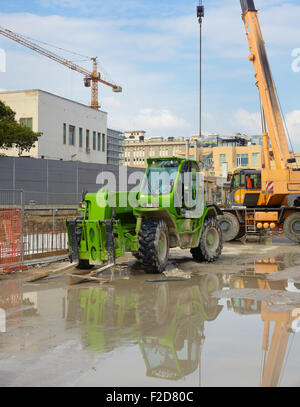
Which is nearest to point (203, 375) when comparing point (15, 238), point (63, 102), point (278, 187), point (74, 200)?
point (15, 238)

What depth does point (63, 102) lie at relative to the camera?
185 feet

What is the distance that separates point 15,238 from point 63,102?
1792 inches

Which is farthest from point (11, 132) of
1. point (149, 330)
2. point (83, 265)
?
point (149, 330)

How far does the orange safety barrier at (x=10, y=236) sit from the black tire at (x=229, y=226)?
33.6 feet

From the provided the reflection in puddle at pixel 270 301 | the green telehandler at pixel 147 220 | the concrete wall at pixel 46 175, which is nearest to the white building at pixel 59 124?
the concrete wall at pixel 46 175

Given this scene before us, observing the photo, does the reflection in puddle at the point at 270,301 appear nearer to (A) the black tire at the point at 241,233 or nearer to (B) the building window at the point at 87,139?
(A) the black tire at the point at 241,233

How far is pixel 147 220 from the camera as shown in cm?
1209

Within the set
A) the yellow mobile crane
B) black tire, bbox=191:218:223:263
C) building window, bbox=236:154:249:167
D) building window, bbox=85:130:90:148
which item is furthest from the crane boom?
building window, bbox=236:154:249:167

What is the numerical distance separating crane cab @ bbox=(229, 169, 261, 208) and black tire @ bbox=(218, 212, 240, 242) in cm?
88

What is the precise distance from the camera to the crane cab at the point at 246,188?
833 inches

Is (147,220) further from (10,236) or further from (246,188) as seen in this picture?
(246,188)

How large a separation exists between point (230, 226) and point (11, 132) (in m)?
27.1

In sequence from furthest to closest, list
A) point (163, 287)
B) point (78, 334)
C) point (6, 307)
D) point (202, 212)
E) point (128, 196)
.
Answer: point (202, 212)
point (128, 196)
point (163, 287)
point (6, 307)
point (78, 334)
